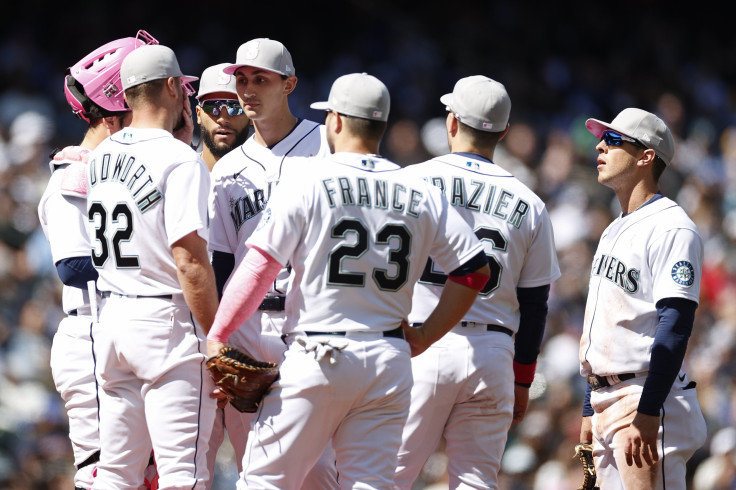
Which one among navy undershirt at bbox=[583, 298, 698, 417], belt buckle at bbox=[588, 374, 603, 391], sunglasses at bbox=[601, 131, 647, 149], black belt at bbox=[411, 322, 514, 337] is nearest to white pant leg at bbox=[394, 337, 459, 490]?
black belt at bbox=[411, 322, 514, 337]

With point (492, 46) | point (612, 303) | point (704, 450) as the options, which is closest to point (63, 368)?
point (612, 303)

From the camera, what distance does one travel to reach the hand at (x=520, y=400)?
5074 mm

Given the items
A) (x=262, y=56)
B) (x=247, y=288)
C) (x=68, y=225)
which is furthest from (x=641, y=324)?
(x=68, y=225)

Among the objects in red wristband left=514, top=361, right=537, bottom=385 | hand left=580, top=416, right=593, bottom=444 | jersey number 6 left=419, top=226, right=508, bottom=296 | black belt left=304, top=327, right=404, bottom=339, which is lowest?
hand left=580, top=416, right=593, bottom=444

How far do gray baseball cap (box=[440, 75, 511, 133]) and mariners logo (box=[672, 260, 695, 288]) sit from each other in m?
0.96

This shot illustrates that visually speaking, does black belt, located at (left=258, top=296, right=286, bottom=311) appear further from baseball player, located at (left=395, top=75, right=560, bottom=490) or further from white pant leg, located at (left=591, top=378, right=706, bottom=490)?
white pant leg, located at (left=591, top=378, right=706, bottom=490)

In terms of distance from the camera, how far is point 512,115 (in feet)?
42.4

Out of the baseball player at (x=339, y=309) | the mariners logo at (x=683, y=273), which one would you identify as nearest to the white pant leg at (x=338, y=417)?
the baseball player at (x=339, y=309)

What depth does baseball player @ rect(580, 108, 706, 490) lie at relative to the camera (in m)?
4.48

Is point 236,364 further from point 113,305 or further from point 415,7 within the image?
point 415,7

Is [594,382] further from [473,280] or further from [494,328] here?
[473,280]

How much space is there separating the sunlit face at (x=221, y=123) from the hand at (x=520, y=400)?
75.4 inches

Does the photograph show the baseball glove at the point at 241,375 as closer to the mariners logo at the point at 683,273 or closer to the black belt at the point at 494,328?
the black belt at the point at 494,328

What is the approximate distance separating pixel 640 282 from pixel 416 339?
3.56ft
